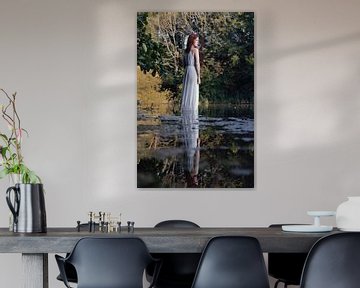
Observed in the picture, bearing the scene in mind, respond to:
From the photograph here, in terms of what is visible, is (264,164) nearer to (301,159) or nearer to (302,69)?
(301,159)

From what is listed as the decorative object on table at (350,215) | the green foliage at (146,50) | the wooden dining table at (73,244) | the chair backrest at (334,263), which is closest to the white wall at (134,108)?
the green foliage at (146,50)

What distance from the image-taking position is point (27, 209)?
3.77 m

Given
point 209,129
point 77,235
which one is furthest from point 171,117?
point 77,235

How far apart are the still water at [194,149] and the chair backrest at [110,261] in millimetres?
2236

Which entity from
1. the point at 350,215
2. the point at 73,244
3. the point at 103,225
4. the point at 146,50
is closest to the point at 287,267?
the point at 350,215

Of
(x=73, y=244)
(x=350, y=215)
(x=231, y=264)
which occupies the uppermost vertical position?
(x=350, y=215)

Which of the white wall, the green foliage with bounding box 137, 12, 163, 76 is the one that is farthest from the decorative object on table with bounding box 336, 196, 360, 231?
the green foliage with bounding box 137, 12, 163, 76

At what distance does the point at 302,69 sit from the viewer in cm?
591

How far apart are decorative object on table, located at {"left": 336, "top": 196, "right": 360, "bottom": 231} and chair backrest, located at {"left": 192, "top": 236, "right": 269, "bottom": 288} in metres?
0.58

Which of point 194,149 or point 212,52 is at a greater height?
point 212,52

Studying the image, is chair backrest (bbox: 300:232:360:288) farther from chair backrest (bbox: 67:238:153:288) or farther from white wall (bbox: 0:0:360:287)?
white wall (bbox: 0:0:360:287)

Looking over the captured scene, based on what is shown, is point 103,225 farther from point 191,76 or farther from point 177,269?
point 191,76

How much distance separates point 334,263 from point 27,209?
1590mm

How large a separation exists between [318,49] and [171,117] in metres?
1.33
